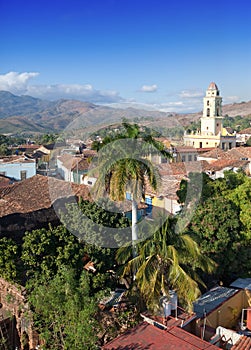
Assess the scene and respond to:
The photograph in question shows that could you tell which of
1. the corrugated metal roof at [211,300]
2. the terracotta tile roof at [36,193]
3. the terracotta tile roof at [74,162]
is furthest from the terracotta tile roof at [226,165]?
the corrugated metal roof at [211,300]

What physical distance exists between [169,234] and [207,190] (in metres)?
5.82

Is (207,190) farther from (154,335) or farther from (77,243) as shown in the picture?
(154,335)

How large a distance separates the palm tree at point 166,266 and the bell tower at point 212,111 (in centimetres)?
4160

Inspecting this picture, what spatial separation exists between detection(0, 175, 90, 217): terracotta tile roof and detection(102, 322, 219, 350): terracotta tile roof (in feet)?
28.7

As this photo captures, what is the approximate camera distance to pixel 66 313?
6578 millimetres

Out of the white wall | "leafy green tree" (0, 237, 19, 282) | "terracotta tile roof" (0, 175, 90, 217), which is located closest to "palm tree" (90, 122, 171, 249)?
"leafy green tree" (0, 237, 19, 282)

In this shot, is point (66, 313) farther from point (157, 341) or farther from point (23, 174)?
point (23, 174)

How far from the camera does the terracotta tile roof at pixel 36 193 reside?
15.1m

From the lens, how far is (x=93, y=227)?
943 centimetres

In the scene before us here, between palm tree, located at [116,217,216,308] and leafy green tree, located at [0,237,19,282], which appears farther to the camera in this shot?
leafy green tree, located at [0,237,19,282]

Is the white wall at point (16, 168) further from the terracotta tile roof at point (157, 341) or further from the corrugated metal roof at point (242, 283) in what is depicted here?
the terracotta tile roof at point (157, 341)

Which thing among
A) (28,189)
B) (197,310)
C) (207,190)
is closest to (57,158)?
(28,189)

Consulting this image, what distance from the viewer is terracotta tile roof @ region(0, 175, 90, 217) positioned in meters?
15.1

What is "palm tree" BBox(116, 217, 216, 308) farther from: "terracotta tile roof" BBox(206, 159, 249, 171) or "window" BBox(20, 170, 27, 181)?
"terracotta tile roof" BBox(206, 159, 249, 171)
